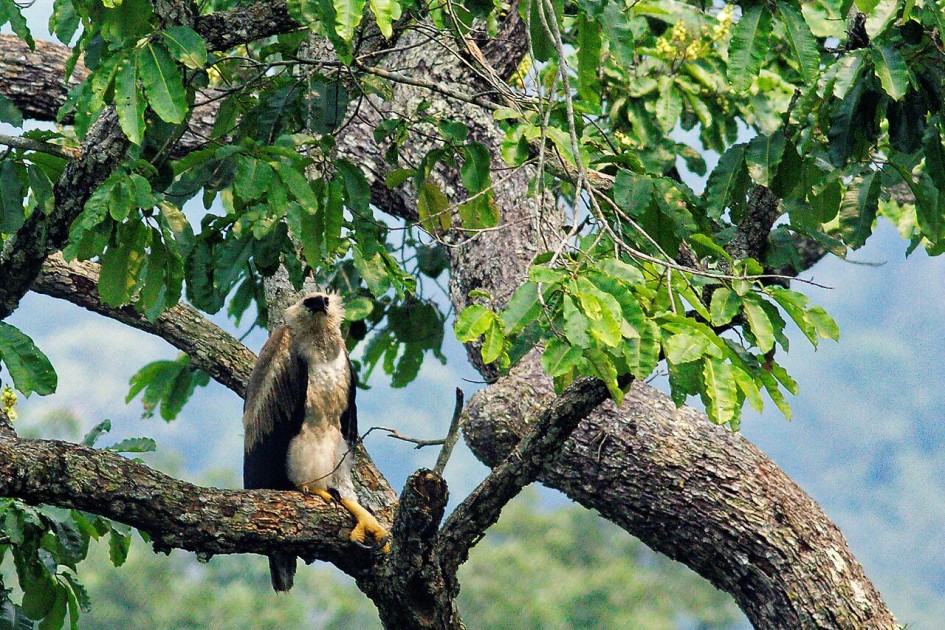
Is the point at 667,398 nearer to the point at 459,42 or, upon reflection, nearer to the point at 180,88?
the point at 459,42

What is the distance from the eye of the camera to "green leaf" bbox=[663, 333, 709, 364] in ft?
9.11

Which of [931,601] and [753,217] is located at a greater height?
[931,601]

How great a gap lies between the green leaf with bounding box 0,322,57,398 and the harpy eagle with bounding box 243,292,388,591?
1378mm

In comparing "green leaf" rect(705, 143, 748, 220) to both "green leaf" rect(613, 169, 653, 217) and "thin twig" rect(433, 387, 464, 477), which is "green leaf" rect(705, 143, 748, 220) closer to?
"green leaf" rect(613, 169, 653, 217)

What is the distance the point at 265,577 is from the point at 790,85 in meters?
23.2

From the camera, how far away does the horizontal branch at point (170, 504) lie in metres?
3.29

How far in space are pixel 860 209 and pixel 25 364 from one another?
9.11 ft

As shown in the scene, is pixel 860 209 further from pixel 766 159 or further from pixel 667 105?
pixel 667 105

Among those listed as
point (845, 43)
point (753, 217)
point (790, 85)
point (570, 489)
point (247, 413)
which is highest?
point (790, 85)

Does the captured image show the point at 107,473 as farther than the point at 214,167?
No

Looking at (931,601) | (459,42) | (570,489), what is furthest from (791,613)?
(931,601)

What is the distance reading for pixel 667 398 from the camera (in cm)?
496

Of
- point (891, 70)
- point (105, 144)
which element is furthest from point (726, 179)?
point (105, 144)

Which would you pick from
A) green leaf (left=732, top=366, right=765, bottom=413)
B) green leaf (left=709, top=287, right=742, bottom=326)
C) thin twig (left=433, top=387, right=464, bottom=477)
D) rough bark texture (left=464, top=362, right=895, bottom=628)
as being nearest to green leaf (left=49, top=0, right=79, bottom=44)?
thin twig (left=433, top=387, right=464, bottom=477)
